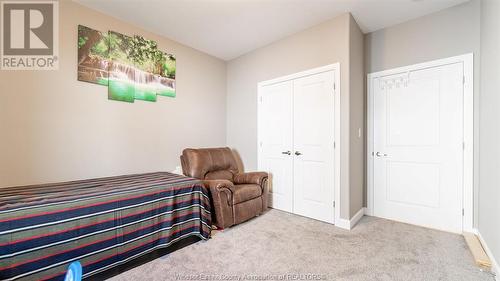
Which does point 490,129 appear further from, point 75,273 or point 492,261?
point 75,273

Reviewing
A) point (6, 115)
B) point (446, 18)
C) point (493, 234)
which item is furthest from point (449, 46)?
point (6, 115)

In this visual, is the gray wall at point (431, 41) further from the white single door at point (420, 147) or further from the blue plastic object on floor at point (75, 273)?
the blue plastic object on floor at point (75, 273)

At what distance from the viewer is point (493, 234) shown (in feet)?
5.91

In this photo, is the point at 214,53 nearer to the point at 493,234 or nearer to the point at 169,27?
the point at 169,27

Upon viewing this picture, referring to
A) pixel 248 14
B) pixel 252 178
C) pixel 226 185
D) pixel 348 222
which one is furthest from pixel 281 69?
pixel 348 222

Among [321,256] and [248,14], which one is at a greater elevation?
[248,14]

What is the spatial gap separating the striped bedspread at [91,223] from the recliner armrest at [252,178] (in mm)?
935

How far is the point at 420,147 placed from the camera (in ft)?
8.90

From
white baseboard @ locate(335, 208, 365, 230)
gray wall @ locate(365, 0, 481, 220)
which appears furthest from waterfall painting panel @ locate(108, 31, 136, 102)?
gray wall @ locate(365, 0, 481, 220)

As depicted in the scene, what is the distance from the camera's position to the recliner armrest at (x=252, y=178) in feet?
10.1

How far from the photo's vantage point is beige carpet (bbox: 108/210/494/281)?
5.65ft

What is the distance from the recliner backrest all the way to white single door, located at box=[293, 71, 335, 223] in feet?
3.51

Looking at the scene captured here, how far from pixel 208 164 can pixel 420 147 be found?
2.85 m

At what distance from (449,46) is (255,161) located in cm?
298
